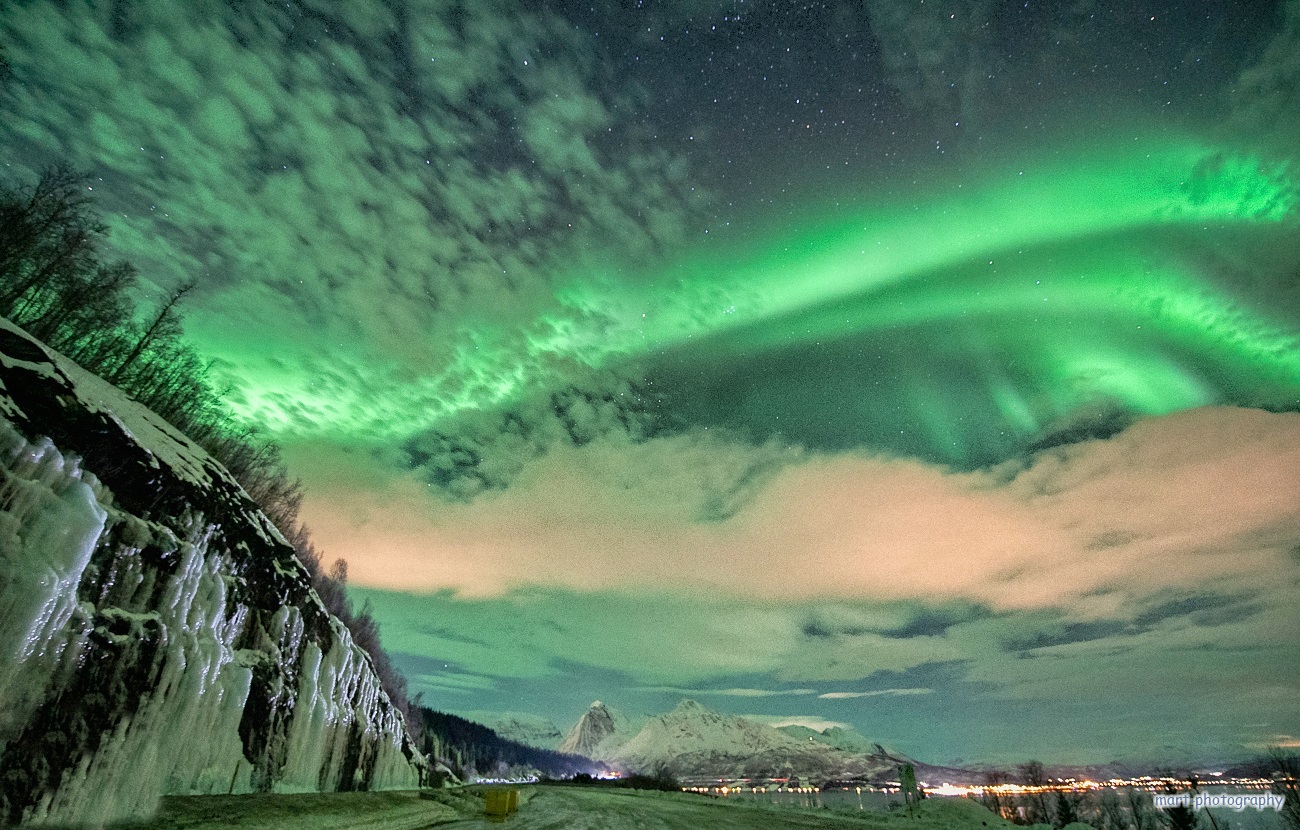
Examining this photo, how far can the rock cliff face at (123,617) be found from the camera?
1103 centimetres

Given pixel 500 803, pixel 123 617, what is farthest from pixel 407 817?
pixel 123 617

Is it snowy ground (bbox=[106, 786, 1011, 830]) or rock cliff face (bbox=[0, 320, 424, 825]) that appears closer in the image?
rock cliff face (bbox=[0, 320, 424, 825])

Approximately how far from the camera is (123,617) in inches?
524

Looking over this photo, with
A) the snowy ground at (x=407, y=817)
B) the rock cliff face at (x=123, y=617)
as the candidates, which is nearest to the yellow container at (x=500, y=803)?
the snowy ground at (x=407, y=817)

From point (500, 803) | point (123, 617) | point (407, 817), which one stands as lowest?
point (407, 817)

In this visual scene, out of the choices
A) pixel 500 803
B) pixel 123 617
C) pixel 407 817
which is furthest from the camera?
pixel 500 803

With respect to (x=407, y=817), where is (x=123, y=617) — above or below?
above

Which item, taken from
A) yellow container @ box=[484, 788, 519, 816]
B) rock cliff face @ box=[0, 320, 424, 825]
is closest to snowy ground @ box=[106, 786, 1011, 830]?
yellow container @ box=[484, 788, 519, 816]

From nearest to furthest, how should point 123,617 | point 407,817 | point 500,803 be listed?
point 123,617 → point 407,817 → point 500,803

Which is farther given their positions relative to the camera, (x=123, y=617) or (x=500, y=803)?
(x=500, y=803)

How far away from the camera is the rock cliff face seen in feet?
36.2

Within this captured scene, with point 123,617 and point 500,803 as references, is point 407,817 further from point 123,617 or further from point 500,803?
A: point 123,617

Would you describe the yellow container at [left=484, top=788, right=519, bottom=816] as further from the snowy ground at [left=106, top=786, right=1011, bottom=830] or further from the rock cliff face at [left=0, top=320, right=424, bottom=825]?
the rock cliff face at [left=0, top=320, right=424, bottom=825]

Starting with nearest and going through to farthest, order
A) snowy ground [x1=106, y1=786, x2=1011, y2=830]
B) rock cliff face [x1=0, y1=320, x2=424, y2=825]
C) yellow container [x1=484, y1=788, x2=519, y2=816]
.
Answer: rock cliff face [x1=0, y1=320, x2=424, y2=825] → snowy ground [x1=106, y1=786, x2=1011, y2=830] → yellow container [x1=484, y1=788, x2=519, y2=816]
